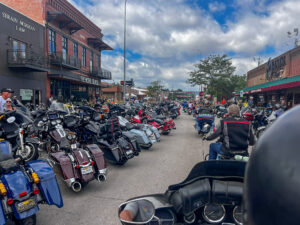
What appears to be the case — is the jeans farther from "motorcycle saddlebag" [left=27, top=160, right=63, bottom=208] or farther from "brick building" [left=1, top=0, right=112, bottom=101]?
"brick building" [left=1, top=0, right=112, bottom=101]

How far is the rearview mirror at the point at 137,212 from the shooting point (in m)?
1.70

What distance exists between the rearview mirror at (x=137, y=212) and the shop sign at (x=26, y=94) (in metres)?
19.0

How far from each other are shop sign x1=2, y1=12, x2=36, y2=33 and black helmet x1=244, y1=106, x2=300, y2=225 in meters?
20.0

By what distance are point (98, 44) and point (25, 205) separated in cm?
3272

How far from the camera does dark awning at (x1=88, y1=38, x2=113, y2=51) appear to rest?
30.9 m

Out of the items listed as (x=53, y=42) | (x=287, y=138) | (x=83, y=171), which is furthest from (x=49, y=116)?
(x=53, y=42)

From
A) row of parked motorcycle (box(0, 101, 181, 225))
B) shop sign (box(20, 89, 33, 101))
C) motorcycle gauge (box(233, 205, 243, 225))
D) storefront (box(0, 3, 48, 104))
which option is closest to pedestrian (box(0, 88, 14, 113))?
row of parked motorcycle (box(0, 101, 181, 225))

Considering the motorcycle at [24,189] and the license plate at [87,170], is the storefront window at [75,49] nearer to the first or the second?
the license plate at [87,170]

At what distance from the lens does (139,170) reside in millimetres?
5605

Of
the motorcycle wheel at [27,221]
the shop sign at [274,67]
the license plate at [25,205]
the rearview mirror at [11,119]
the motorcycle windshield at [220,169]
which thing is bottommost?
the motorcycle wheel at [27,221]

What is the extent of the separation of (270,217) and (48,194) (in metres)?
2.67

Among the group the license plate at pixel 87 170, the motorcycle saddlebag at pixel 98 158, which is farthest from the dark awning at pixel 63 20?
the license plate at pixel 87 170

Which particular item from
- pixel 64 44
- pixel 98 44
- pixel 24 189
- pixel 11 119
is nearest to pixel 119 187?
pixel 24 189

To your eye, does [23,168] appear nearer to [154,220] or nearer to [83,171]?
[83,171]
